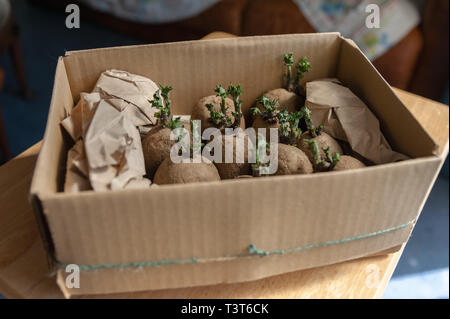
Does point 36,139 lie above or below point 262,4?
below

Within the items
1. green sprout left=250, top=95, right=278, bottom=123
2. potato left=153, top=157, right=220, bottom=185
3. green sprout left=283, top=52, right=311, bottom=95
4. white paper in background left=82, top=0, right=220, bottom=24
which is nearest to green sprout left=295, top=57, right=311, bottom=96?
green sprout left=283, top=52, right=311, bottom=95

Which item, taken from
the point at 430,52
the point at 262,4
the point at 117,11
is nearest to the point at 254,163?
the point at 430,52

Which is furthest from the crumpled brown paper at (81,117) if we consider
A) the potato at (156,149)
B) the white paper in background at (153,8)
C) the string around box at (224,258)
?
the white paper in background at (153,8)

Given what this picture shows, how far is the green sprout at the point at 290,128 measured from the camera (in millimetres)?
790

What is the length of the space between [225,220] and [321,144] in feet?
0.98

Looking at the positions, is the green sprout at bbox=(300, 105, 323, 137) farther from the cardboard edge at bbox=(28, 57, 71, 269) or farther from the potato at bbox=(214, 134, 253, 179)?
the cardboard edge at bbox=(28, 57, 71, 269)

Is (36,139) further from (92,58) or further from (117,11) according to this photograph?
(92,58)

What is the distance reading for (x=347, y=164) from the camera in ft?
2.45

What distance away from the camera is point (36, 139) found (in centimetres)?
181

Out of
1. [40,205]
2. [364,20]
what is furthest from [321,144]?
[364,20]

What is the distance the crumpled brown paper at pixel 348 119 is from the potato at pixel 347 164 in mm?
A: 51

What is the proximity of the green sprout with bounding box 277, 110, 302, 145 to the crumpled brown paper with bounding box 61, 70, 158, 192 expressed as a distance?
0.82 ft

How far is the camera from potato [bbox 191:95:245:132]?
0.85m

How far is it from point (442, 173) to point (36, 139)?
1.67 m
